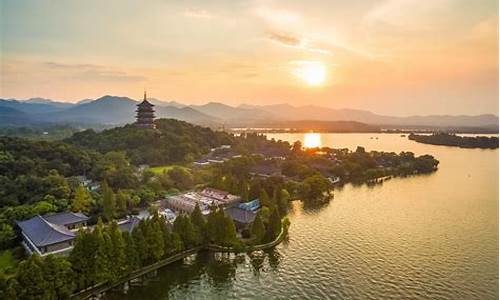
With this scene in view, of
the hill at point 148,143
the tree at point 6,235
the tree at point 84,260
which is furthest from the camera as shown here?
the hill at point 148,143

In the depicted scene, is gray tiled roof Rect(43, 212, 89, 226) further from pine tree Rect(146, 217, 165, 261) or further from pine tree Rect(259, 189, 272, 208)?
pine tree Rect(259, 189, 272, 208)

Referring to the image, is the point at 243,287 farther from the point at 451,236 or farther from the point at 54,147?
the point at 54,147

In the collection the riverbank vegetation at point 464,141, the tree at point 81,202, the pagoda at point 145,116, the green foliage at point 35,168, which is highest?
the pagoda at point 145,116

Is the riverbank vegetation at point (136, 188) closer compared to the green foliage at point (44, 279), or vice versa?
the green foliage at point (44, 279)

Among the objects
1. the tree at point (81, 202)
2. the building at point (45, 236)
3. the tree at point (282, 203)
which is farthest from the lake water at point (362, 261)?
the tree at point (81, 202)

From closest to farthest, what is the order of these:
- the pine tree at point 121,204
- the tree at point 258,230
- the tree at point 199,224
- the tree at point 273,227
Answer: the tree at point 199,224
the tree at point 258,230
the tree at point 273,227
the pine tree at point 121,204

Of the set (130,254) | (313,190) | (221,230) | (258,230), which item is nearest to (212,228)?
(221,230)

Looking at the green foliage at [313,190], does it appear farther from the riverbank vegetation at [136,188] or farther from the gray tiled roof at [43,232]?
the gray tiled roof at [43,232]

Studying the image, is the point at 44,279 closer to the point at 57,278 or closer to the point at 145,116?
the point at 57,278
